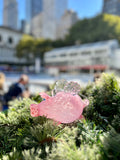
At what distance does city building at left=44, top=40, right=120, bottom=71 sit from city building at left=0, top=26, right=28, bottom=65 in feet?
35.7

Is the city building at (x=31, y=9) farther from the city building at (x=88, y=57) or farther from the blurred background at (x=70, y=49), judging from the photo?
the city building at (x=88, y=57)

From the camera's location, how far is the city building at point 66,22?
46531mm

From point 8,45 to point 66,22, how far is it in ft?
67.9

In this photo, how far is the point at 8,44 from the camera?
3697 cm

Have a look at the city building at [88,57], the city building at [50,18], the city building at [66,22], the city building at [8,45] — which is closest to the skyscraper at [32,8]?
the city building at [50,18]

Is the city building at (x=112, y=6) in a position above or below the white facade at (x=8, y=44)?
above

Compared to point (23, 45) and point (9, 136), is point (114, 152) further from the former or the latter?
point (23, 45)

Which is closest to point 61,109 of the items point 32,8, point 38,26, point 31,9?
point 38,26

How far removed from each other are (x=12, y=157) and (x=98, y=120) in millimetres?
327

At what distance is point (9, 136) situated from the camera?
52 cm

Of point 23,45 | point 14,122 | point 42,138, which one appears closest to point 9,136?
point 14,122

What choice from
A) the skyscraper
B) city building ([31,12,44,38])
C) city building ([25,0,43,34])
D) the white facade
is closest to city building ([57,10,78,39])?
city building ([31,12,44,38])

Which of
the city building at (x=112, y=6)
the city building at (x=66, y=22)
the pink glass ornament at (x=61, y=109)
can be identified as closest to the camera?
the pink glass ornament at (x=61, y=109)

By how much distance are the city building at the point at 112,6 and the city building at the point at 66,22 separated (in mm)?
9424
